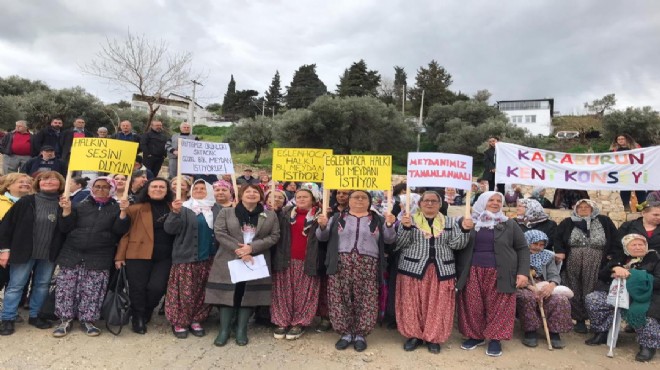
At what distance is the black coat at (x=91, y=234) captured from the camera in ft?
14.8

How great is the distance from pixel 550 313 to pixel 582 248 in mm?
1022

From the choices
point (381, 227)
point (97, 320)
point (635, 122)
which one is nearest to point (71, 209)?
point (97, 320)

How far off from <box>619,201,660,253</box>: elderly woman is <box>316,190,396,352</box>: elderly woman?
3074 mm

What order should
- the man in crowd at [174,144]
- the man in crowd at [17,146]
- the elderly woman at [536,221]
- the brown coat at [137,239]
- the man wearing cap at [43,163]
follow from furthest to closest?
the man in crowd at [17,146], the man in crowd at [174,144], the man wearing cap at [43,163], the elderly woman at [536,221], the brown coat at [137,239]

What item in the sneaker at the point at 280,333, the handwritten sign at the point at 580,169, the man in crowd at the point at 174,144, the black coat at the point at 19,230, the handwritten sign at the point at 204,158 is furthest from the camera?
the man in crowd at the point at 174,144

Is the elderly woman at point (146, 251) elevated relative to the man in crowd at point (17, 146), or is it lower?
lower

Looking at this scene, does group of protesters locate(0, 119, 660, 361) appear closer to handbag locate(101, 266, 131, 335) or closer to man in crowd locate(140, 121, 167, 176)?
handbag locate(101, 266, 131, 335)

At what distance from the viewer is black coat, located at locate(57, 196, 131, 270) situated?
450cm

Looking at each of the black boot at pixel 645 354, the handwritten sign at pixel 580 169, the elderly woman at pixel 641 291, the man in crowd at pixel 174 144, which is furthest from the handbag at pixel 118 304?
the black boot at pixel 645 354

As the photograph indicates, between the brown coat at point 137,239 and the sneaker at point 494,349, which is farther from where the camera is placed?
the brown coat at point 137,239

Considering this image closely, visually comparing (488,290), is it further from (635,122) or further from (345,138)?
(635,122)

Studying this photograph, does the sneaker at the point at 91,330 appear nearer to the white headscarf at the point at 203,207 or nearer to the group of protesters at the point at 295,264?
the group of protesters at the point at 295,264

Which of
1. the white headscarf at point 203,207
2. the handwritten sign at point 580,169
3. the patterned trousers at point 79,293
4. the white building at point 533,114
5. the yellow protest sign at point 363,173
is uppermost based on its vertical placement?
the white building at point 533,114

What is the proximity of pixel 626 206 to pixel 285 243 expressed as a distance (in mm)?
8397
